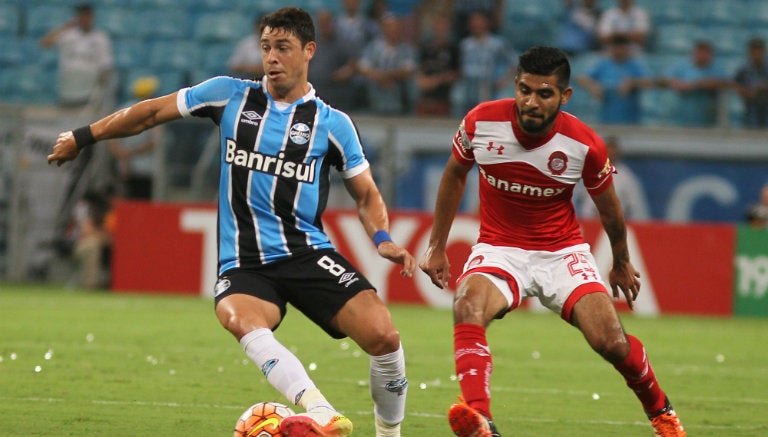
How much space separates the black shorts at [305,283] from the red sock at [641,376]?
1.44m

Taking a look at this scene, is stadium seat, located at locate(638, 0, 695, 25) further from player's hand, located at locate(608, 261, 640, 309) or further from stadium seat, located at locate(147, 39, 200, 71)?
player's hand, located at locate(608, 261, 640, 309)

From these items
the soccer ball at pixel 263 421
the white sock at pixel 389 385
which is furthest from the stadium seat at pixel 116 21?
the soccer ball at pixel 263 421

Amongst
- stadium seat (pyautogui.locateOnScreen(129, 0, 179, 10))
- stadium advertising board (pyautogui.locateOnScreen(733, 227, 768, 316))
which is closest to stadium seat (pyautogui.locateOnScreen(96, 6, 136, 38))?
stadium seat (pyautogui.locateOnScreen(129, 0, 179, 10))

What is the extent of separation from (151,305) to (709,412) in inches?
328

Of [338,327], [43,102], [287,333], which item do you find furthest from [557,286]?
[43,102]

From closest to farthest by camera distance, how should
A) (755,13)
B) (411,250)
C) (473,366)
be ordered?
(473,366) < (411,250) < (755,13)

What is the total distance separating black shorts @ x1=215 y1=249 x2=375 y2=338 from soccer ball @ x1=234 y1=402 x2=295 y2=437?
26.8 inches

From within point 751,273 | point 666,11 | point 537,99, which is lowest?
point 751,273

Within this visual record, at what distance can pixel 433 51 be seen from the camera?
17.5 m

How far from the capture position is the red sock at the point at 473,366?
244 inches

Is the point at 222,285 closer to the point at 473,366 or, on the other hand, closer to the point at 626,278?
the point at 473,366

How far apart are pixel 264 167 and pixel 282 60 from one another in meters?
0.56

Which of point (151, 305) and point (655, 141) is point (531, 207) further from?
point (655, 141)

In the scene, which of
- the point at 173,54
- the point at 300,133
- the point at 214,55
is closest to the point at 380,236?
the point at 300,133
